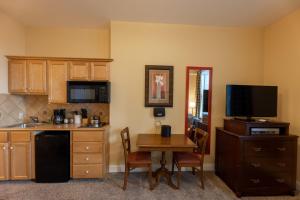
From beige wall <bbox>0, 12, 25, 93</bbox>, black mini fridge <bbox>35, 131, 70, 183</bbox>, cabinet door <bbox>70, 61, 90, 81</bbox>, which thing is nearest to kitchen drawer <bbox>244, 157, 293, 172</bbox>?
black mini fridge <bbox>35, 131, 70, 183</bbox>

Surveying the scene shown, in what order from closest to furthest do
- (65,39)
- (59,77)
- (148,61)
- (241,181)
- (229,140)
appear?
1. (241,181)
2. (229,140)
3. (59,77)
4. (148,61)
5. (65,39)

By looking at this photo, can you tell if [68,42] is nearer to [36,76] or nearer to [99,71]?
[36,76]

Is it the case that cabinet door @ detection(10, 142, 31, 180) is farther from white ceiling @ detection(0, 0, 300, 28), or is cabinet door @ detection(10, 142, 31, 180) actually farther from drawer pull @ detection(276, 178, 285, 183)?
drawer pull @ detection(276, 178, 285, 183)

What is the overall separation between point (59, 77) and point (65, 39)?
979mm

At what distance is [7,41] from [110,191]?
121 inches

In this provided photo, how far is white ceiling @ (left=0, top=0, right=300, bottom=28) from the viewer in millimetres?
2887

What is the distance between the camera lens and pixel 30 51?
3.91 meters

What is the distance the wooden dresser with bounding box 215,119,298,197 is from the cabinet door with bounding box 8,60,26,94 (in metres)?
3.66

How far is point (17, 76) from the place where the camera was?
3395mm

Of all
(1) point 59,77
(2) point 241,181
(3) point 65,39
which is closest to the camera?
(2) point 241,181

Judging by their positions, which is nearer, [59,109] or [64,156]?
[64,156]

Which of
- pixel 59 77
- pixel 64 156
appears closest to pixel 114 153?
pixel 64 156

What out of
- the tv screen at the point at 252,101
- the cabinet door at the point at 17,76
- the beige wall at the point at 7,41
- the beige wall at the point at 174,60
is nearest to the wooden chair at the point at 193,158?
the beige wall at the point at 174,60

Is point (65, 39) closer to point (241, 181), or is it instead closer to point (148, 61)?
point (148, 61)
